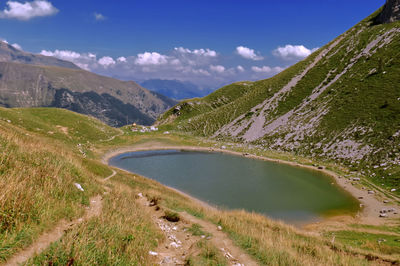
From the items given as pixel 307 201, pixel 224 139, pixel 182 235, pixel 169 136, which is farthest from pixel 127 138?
pixel 182 235

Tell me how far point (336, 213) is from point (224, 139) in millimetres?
72787

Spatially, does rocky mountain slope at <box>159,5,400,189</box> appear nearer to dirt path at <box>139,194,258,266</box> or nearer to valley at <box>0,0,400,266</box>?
valley at <box>0,0,400,266</box>

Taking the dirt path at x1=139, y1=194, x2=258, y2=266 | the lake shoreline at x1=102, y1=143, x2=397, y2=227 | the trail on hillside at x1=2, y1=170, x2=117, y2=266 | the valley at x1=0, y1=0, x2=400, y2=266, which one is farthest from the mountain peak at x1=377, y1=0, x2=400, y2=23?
the trail on hillside at x1=2, y1=170, x2=117, y2=266

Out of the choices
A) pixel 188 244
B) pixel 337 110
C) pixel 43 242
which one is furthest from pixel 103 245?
pixel 337 110

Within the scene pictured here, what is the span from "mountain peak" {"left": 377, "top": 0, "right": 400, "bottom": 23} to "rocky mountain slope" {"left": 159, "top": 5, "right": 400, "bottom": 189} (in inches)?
189

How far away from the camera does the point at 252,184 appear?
161 ft

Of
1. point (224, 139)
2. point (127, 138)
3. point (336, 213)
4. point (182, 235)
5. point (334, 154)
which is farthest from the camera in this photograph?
point (224, 139)

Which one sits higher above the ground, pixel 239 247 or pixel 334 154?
pixel 334 154

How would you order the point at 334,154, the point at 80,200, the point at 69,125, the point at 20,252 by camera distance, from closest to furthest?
the point at 20,252 < the point at 80,200 < the point at 334,154 < the point at 69,125

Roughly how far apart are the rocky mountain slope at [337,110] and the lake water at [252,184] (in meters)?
12.4

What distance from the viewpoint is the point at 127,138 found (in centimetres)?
9650

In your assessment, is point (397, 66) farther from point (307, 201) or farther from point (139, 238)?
point (139, 238)

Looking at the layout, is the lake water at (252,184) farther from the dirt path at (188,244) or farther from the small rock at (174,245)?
the small rock at (174,245)

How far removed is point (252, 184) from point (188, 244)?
3893cm
